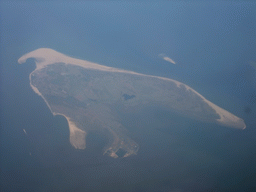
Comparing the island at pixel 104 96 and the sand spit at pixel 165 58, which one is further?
the sand spit at pixel 165 58

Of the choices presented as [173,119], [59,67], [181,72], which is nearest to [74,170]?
[173,119]

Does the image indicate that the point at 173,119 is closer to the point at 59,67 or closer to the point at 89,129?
the point at 89,129

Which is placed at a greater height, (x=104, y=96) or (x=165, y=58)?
(x=165, y=58)

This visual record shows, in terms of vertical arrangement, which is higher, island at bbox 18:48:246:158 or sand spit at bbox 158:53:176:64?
sand spit at bbox 158:53:176:64

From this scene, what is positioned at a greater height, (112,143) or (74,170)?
(112,143)

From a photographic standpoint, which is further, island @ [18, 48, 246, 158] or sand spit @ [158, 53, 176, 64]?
sand spit @ [158, 53, 176, 64]

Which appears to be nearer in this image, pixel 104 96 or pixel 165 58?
pixel 104 96

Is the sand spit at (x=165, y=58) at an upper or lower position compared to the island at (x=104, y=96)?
upper

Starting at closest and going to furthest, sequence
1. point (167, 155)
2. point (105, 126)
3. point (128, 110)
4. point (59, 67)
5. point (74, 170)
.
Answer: point (74, 170) → point (167, 155) → point (105, 126) → point (128, 110) → point (59, 67)
